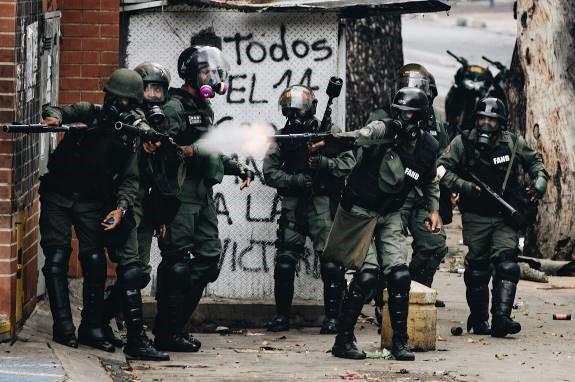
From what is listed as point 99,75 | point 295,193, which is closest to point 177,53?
point 99,75

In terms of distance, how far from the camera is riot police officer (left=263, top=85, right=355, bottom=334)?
481 inches

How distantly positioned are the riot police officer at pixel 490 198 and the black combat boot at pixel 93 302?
2.97 meters

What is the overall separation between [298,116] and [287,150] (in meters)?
0.39

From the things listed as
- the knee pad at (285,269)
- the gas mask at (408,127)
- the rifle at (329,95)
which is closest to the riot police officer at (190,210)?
the rifle at (329,95)

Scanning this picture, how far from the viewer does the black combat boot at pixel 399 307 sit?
11.0 meters

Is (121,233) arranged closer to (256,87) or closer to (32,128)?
(32,128)

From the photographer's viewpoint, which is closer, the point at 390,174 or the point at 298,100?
the point at 390,174

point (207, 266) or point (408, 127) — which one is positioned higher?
point (408, 127)

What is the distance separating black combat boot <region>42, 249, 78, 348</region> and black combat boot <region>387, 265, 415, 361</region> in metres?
2.20

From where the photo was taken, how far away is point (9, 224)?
32.7ft

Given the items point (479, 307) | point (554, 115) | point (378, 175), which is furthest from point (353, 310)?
point (554, 115)

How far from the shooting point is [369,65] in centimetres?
1953

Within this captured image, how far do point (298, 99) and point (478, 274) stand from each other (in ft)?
6.40

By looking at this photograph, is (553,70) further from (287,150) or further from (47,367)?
(47,367)
